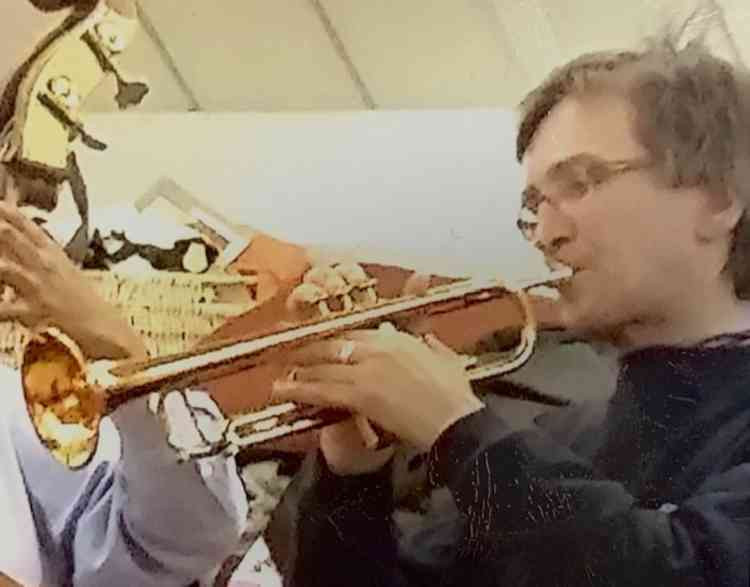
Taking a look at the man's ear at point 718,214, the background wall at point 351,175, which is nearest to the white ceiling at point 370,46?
the background wall at point 351,175

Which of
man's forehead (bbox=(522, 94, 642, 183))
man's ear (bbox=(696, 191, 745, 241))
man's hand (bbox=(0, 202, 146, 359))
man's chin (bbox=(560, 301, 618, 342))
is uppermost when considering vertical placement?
man's hand (bbox=(0, 202, 146, 359))

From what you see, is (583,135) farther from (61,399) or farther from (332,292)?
(61,399)

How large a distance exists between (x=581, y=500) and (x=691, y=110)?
0.30m

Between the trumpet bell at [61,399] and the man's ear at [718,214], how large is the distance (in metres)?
0.47

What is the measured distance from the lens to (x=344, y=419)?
134 centimetres

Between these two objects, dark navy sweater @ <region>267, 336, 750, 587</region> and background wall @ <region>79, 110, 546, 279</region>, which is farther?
background wall @ <region>79, 110, 546, 279</region>

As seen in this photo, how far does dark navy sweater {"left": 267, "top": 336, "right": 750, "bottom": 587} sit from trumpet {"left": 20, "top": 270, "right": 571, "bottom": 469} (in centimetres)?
4

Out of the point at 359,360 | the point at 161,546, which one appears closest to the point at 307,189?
the point at 359,360

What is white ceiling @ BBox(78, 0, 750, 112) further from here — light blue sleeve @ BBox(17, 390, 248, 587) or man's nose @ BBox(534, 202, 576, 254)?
light blue sleeve @ BBox(17, 390, 248, 587)

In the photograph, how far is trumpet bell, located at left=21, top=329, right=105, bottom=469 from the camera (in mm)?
1357

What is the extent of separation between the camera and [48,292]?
145cm

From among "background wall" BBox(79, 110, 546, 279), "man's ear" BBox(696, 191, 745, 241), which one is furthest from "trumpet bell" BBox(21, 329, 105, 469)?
"man's ear" BBox(696, 191, 745, 241)

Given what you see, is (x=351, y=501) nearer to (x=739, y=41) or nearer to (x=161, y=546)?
(x=161, y=546)

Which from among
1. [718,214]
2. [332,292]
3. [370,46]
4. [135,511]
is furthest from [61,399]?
[718,214]
